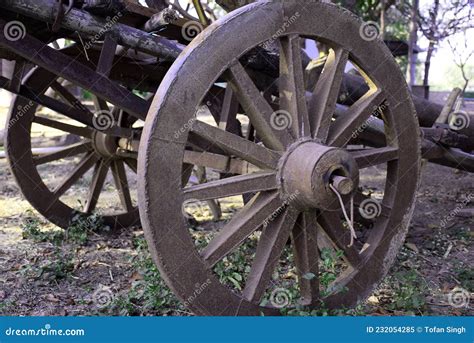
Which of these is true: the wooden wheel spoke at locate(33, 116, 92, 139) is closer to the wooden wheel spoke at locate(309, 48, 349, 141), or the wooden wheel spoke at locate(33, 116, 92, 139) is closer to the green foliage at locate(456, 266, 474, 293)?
the wooden wheel spoke at locate(309, 48, 349, 141)

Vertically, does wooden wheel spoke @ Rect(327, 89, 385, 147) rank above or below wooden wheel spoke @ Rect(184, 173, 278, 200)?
above

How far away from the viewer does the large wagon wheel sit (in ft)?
8.70

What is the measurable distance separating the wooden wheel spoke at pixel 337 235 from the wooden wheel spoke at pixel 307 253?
0.12 metres

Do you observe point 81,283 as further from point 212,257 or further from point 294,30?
point 294,30

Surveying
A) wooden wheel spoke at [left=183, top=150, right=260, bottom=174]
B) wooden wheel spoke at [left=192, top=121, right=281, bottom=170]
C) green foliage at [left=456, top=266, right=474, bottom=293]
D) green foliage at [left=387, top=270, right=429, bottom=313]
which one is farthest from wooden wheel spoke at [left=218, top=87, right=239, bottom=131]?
green foliage at [left=456, top=266, right=474, bottom=293]

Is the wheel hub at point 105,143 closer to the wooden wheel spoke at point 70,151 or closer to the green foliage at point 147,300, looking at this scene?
the wooden wheel spoke at point 70,151

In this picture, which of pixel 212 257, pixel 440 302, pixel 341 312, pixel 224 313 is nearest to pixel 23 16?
pixel 212 257

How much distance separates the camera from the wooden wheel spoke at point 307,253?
3.12 m

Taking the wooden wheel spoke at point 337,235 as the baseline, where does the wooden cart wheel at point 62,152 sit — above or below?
above

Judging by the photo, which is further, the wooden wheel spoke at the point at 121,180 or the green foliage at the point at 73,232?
the wooden wheel spoke at the point at 121,180

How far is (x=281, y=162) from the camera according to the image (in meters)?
3.02

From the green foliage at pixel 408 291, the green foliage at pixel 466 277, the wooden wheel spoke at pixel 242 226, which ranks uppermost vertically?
the wooden wheel spoke at pixel 242 226

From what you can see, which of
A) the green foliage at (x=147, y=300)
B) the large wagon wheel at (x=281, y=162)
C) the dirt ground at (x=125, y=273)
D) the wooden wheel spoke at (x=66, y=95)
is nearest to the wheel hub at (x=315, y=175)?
the large wagon wheel at (x=281, y=162)

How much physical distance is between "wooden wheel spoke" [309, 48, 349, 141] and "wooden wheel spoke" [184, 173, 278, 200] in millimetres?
402
